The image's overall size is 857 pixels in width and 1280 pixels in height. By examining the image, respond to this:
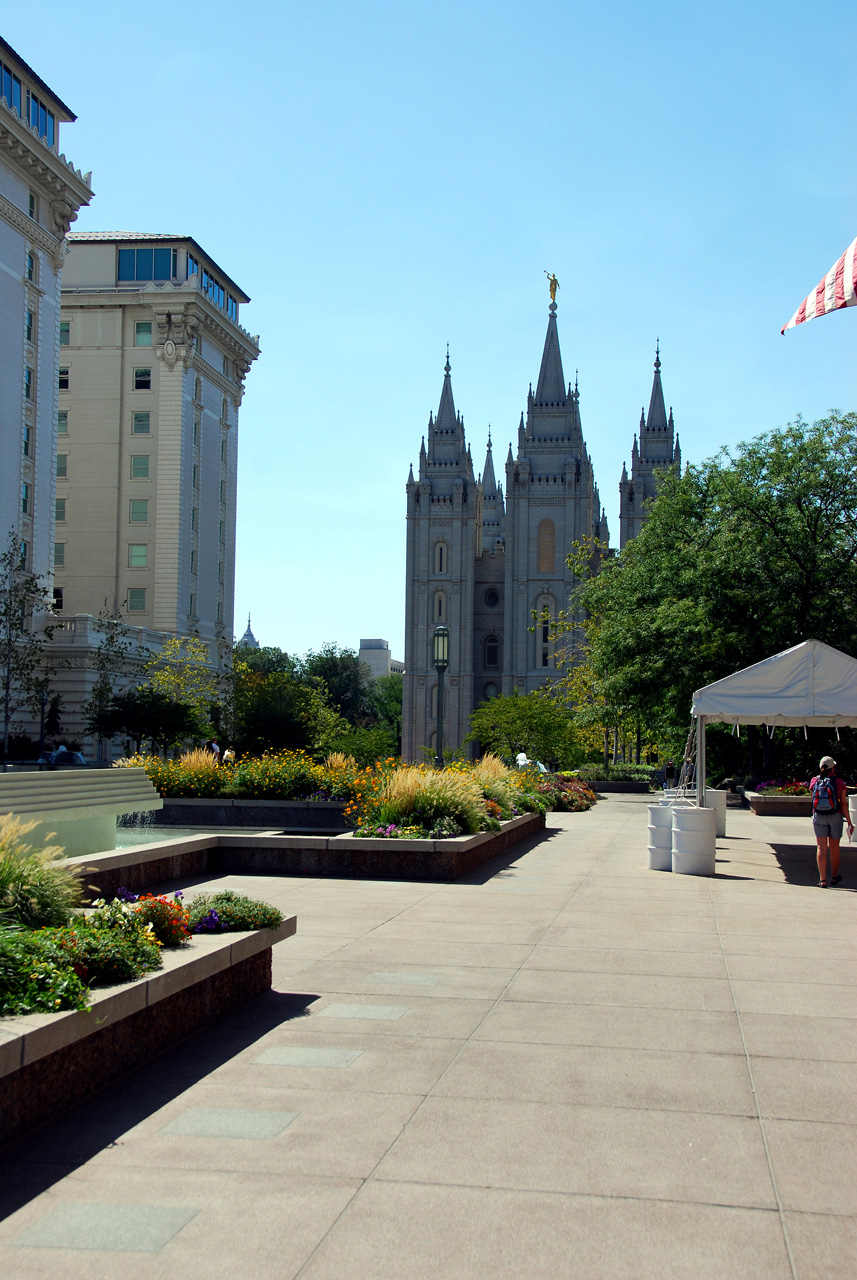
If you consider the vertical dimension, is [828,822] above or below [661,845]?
above

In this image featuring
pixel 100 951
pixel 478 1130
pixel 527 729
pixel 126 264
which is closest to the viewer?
pixel 478 1130

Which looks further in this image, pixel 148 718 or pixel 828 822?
pixel 148 718

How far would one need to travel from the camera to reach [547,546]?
115 m

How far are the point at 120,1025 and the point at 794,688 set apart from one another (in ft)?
39.7

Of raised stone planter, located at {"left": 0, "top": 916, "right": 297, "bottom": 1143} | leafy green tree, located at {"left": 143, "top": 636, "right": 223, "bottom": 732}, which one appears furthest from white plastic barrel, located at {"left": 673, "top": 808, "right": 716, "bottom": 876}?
leafy green tree, located at {"left": 143, "top": 636, "right": 223, "bottom": 732}

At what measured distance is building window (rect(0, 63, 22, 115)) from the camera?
47375 mm

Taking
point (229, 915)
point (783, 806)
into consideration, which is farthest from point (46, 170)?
point (229, 915)

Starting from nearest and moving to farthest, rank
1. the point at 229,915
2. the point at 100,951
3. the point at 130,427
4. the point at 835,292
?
the point at 100,951, the point at 229,915, the point at 835,292, the point at 130,427

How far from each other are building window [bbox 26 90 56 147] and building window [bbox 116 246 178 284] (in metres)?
15.3

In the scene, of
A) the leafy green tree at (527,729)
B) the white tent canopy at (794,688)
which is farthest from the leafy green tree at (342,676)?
the white tent canopy at (794,688)

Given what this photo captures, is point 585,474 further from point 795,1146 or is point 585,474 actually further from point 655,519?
point 795,1146

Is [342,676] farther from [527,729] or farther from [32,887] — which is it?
[32,887]

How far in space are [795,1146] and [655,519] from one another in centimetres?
3582

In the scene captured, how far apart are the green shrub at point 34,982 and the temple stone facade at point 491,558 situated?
4214 inches
